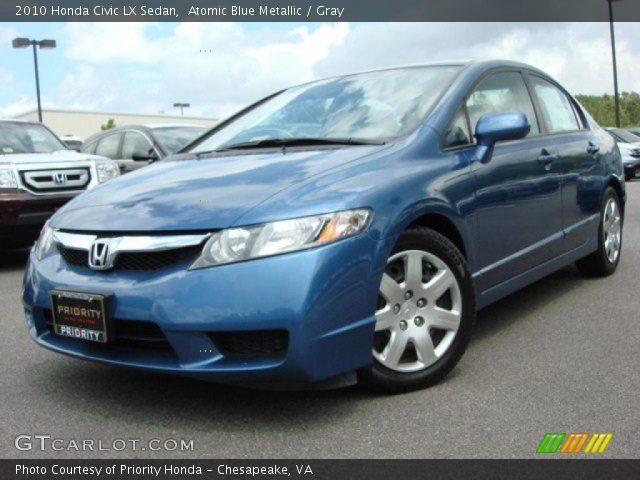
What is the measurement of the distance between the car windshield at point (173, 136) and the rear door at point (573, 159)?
5352 mm

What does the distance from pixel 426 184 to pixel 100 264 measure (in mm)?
1426

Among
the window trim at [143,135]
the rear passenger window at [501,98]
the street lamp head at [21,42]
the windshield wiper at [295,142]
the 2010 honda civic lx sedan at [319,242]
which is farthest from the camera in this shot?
the street lamp head at [21,42]

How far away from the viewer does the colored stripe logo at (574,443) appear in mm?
2539

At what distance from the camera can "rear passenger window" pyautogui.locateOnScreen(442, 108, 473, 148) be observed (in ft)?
11.5

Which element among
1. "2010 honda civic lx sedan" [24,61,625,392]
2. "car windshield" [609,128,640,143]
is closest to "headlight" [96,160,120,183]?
"2010 honda civic lx sedan" [24,61,625,392]

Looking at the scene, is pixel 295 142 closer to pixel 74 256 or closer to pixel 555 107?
pixel 74 256

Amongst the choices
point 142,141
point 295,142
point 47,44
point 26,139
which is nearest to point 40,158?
point 26,139

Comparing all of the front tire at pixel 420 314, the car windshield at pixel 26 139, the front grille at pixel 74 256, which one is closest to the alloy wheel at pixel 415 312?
the front tire at pixel 420 314

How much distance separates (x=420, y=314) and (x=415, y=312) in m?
0.03

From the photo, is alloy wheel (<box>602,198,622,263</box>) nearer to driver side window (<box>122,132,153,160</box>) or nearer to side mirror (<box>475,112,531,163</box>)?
side mirror (<box>475,112,531,163</box>)

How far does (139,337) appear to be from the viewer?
2.79 meters

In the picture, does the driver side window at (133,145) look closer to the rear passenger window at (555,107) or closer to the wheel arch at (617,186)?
the rear passenger window at (555,107)

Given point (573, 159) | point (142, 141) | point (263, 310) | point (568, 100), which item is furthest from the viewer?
point (142, 141)

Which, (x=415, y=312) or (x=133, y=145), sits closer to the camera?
(x=415, y=312)
